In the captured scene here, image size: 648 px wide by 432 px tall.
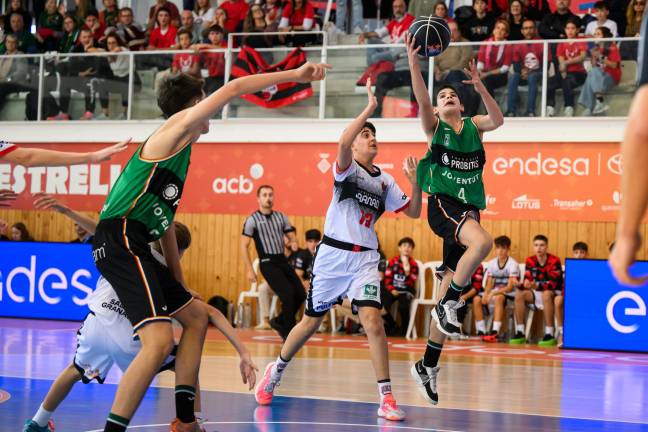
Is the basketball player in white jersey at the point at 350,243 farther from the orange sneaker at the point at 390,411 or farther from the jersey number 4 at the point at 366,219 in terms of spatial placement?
the orange sneaker at the point at 390,411

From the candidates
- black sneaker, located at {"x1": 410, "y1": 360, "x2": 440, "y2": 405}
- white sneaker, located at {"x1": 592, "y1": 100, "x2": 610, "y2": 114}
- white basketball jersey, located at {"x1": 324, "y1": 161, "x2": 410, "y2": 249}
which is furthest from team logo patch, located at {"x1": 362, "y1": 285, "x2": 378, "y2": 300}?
white sneaker, located at {"x1": 592, "y1": 100, "x2": 610, "y2": 114}

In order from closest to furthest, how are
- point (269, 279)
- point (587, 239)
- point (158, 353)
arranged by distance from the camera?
point (158, 353) < point (269, 279) < point (587, 239)

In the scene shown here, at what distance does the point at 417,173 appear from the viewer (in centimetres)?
763

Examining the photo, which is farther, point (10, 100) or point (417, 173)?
point (10, 100)

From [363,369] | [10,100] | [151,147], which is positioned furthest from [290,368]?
[10,100]

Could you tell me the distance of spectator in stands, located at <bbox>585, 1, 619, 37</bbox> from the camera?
574 inches

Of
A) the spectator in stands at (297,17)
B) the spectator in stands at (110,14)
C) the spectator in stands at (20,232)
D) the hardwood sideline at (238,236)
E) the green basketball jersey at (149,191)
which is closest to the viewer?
the green basketball jersey at (149,191)

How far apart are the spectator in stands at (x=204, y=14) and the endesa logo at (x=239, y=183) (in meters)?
2.84

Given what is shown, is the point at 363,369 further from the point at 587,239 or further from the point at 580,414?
the point at 587,239

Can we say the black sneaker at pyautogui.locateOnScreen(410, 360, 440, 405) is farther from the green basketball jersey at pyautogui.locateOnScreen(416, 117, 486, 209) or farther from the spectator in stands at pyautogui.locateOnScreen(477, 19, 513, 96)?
the spectator in stands at pyautogui.locateOnScreen(477, 19, 513, 96)

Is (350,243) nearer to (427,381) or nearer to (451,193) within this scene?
(451,193)

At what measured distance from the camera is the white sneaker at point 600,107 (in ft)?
45.5

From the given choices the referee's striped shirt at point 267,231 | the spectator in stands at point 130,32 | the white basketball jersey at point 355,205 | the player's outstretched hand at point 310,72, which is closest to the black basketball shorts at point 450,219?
the white basketball jersey at point 355,205

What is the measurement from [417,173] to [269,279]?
5.22 metres
